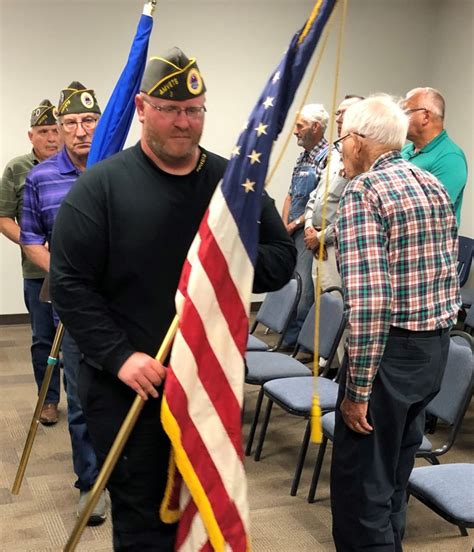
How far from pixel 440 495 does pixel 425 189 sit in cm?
108

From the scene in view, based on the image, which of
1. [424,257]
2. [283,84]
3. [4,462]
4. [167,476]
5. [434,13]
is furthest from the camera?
[434,13]

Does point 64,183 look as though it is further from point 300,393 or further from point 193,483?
point 193,483

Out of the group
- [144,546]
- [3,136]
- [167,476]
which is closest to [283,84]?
[167,476]

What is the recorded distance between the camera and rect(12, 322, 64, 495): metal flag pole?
3588 millimetres

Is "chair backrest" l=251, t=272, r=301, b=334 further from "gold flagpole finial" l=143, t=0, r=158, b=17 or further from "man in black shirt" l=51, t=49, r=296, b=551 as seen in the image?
"man in black shirt" l=51, t=49, r=296, b=551

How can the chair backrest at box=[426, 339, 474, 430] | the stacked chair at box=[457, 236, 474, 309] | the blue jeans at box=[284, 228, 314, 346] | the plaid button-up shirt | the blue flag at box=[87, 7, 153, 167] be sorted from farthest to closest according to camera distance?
the stacked chair at box=[457, 236, 474, 309] → the blue jeans at box=[284, 228, 314, 346] → the blue flag at box=[87, 7, 153, 167] → the chair backrest at box=[426, 339, 474, 430] → the plaid button-up shirt

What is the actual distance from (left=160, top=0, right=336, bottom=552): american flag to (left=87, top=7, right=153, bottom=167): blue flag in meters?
1.29

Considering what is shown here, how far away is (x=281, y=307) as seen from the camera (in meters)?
4.93

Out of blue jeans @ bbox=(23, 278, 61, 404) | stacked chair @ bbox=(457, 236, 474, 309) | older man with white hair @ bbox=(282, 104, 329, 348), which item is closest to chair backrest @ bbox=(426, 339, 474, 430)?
blue jeans @ bbox=(23, 278, 61, 404)

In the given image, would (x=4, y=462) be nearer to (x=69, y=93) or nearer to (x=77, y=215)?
(x=69, y=93)

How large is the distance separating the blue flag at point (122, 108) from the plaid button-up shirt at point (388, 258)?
1186mm

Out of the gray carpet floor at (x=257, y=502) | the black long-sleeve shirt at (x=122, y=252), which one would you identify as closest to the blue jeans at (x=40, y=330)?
the gray carpet floor at (x=257, y=502)

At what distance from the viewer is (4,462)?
4180mm

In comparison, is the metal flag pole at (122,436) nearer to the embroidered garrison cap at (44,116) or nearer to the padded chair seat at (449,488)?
the padded chair seat at (449,488)
